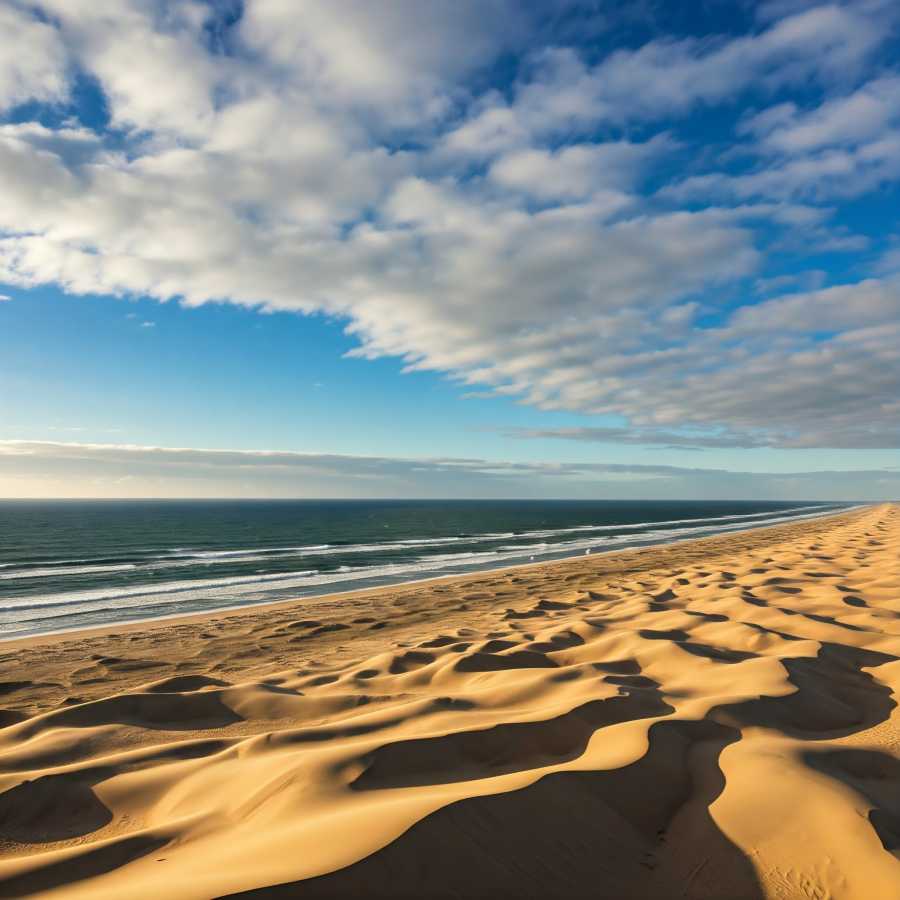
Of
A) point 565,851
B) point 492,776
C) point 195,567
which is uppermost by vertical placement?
point 565,851

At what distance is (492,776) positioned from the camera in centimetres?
365

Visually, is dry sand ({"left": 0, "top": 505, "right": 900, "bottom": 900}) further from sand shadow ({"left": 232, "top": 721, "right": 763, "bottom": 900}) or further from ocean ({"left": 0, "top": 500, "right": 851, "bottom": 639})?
ocean ({"left": 0, "top": 500, "right": 851, "bottom": 639})

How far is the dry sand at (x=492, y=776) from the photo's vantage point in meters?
2.53

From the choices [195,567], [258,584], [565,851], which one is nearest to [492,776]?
[565,851]

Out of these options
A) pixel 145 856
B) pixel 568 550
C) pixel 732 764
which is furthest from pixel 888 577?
pixel 568 550

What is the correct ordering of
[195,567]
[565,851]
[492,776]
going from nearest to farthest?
[565,851] → [492,776] → [195,567]

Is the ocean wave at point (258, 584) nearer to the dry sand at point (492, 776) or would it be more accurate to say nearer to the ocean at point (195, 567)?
the ocean at point (195, 567)

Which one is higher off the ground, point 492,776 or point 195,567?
point 492,776

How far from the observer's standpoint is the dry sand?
8.30ft

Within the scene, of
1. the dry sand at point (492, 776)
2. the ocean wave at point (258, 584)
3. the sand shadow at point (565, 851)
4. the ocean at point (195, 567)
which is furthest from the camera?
the ocean wave at point (258, 584)

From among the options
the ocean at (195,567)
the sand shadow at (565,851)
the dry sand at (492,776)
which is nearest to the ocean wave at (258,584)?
the ocean at (195,567)

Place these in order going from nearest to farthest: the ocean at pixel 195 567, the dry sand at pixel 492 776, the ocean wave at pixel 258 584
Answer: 1. the dry sand at pixel 492 776
2. the ocean at pixel 195 567
3. the ocean wave at pixel 258 584

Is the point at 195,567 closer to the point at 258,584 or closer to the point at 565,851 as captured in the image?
the point at 258,584

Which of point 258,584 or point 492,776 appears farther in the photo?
point 258,584
